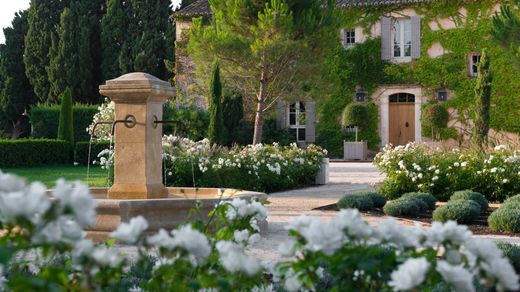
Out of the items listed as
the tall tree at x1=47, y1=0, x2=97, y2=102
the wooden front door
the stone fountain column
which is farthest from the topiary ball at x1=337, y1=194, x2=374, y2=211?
the tall tree at x1=47, y1=0, x2=97, y2=102

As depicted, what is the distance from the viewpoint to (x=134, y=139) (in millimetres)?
→ 6359

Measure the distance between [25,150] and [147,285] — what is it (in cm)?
1684

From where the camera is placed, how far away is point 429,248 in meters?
1.77

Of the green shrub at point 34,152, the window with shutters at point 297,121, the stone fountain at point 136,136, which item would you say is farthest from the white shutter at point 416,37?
the stone fountain at point 136,136

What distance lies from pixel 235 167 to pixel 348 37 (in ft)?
41.3

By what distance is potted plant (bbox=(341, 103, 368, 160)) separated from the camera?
830 inches

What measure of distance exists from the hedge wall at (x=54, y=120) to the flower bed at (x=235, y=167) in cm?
1137

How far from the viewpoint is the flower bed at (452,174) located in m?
9.76

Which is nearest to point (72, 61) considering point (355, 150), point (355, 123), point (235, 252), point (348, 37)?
point (348, 37)

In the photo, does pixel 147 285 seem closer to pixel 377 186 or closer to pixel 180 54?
pixel 377 186

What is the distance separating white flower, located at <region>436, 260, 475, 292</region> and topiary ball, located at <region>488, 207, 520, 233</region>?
5.40 meters

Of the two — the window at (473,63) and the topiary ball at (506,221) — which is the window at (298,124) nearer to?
the window at (473,63)

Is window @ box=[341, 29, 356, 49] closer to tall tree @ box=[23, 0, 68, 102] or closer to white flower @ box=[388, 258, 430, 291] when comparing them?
tall tree @ box=[23, 0, 68, 102]

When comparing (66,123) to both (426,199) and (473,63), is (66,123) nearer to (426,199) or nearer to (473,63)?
(473,63)
